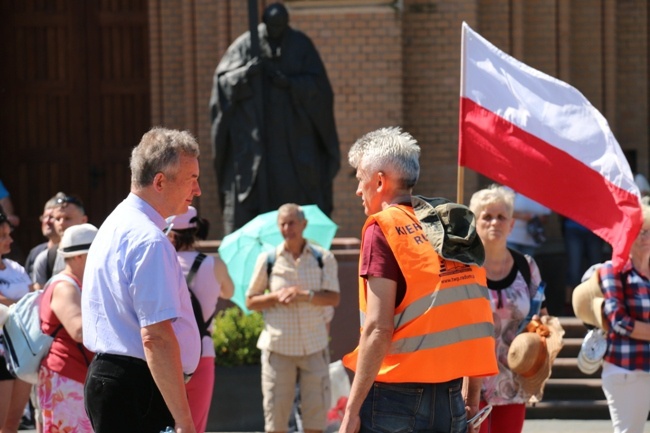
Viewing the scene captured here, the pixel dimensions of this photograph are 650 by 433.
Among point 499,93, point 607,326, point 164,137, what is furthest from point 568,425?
point 164,137

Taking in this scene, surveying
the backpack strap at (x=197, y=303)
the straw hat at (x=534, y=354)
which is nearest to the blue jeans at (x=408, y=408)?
the straw hat at (x=534, y=354)

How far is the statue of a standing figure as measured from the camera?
1080cm

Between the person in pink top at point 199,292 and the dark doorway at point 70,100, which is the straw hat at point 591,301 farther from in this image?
the dark doorway at point 70,100

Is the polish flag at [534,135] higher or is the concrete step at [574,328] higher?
the polish flag at [534,135]

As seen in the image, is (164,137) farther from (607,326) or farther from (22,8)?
(22,8)

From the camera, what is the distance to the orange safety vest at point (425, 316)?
4613 millimetres

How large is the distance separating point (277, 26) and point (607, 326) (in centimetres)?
464

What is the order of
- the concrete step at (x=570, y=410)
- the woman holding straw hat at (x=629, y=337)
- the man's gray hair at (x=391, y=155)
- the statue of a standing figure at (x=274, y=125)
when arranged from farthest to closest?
the statue of a standing figure at (x=274, y=125) → the concrete step at (x=570, y=410) → the woman holding straw hat at (x=629, y=337) → the man's gray hair at (x=391, y=155)

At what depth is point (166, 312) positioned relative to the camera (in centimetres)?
445

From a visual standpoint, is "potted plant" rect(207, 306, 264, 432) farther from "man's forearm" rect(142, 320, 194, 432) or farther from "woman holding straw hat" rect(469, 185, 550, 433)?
"man's forearm" rect(142, 320, 194, 432)

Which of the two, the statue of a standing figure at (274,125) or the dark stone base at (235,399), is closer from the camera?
the dark stone base at (235,399)

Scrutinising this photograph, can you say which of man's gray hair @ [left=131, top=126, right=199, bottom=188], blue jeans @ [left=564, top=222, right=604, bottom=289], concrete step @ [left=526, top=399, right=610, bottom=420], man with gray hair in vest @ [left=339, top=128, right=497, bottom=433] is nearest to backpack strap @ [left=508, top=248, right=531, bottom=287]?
man with gray hair in vest @ [left=339, top=128, right=497, bottom=433]

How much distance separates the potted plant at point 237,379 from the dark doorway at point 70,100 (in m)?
5.08

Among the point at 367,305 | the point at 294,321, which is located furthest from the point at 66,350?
the point at 294,321
